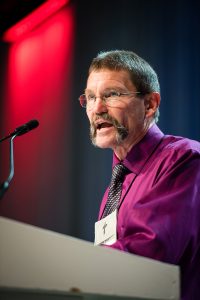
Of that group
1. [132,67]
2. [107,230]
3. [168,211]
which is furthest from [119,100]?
[168,211]

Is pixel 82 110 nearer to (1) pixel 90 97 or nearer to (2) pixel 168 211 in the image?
(1) pixel 90 97

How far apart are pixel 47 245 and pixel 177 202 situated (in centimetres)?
75

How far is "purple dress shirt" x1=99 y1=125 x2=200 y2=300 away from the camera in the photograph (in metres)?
1.52

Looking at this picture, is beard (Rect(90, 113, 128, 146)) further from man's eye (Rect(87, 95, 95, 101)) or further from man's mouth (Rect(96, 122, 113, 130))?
man's eye (Rect(87, 95, 95, 101))

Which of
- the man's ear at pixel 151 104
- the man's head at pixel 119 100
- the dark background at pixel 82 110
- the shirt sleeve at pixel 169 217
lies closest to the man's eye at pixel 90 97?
the man's head at pixel 119 100

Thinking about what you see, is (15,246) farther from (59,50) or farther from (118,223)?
(59,50)

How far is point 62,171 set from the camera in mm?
3877

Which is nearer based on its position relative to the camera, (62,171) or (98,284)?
(98,284)

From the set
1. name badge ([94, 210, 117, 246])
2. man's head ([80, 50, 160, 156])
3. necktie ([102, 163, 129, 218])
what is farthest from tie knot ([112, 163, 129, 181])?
name badge ([94, 210, 117, 246])

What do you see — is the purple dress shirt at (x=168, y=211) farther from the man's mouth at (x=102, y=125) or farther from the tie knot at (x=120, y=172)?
the man's mouth at (x=102, y=125)

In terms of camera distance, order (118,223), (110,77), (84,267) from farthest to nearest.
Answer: (110,77), (118,223), (84,267)

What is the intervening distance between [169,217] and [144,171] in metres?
0.45

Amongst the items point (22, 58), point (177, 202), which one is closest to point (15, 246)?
point (177, 202)

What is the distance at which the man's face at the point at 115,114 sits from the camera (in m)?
2.24
